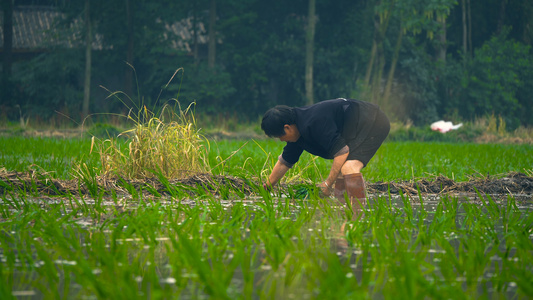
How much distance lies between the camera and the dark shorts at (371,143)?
5480 mm

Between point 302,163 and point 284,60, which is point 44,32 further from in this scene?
point 302,163

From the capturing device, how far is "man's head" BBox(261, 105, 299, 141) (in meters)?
5.17

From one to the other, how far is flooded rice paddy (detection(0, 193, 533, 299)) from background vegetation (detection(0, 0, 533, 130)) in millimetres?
18392

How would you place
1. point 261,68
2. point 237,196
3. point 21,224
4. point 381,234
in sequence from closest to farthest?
point 381,234, point 21,224, point 237,196, point 261,68

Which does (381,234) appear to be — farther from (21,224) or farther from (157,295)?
(21,224)

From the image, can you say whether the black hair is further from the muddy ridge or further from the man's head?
the muddy ridge

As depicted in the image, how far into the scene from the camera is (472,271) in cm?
285

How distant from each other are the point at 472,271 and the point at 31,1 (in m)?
25.3

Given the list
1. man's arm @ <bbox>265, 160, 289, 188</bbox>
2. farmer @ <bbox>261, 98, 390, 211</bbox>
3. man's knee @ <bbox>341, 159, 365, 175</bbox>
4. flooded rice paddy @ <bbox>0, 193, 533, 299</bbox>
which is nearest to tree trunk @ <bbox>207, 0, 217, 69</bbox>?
man's arm @ <bbox>265, 160, 289, 188</bbox>

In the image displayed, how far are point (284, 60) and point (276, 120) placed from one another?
20.5 metres

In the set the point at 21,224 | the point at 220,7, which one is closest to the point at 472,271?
the point at 21,224

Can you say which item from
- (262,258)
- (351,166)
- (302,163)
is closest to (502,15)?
(302,163)

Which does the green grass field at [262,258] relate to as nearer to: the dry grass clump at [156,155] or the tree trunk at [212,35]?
the dry grass clump at [156,155]

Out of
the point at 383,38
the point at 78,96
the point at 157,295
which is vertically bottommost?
the point at 78,96
